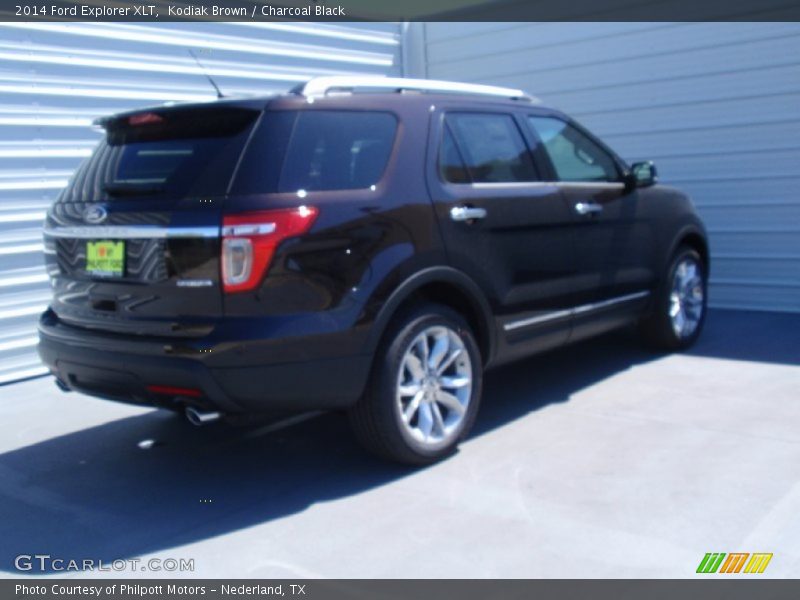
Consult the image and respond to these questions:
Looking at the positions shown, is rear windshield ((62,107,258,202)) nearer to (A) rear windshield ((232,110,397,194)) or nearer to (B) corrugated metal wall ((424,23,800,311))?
(A) rear windshield ((232,110,397,194))

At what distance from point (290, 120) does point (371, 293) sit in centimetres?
86

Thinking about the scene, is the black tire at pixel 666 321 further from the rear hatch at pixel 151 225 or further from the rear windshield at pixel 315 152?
the rear hatch at pixel 151 225

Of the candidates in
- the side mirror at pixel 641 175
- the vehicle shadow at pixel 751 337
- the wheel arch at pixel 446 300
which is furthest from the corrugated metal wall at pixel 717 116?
the wheel arch at pixel 446 300

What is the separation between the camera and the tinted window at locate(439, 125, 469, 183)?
4625 mm

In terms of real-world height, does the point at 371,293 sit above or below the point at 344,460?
above

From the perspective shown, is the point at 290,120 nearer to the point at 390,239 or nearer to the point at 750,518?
the point at 390,239

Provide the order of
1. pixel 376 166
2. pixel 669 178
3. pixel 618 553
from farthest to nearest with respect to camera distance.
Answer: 1. pixel 669 178
2. pixel 376 166
3. pixel 618 553

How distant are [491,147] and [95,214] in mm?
2171

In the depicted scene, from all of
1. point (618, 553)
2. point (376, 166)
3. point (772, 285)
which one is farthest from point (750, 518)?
point (772, 285)

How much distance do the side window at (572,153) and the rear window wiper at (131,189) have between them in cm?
240

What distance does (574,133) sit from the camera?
585 cm

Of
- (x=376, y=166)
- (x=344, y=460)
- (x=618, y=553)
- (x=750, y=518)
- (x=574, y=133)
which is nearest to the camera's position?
(x=618, y=553)

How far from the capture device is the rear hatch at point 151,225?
12.5ft

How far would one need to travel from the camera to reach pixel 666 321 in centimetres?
648
